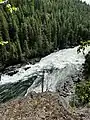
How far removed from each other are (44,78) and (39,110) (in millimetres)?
35073

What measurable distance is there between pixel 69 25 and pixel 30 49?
80.3 ft

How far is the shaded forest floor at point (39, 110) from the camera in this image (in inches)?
325

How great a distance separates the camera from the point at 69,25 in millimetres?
90125

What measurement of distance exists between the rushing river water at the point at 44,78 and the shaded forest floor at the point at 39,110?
27.1 meters

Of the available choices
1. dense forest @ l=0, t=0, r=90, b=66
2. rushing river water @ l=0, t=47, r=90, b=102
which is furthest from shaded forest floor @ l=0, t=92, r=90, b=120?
dense forest @ l=0, t=0, r=90, b=66

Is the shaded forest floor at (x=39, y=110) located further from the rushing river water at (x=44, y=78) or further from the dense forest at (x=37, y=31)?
the dense forest at (x=37, y=31)

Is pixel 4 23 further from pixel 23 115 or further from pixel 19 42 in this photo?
pixel 23 115

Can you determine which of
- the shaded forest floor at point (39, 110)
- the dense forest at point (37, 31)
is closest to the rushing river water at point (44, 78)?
the dense forest at point (37, 31)

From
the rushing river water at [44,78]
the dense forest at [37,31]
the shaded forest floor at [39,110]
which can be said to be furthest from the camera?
the dense forest at [37,31]

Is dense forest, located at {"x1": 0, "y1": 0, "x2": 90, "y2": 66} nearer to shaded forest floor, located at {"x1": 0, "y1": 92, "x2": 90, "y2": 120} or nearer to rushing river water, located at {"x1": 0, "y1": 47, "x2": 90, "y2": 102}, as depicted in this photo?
rushing river water, located at {"x1": 0, "y1": 47, "x2": 90, "y2": 102}

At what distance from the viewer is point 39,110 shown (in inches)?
337

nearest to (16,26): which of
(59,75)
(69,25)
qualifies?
(69,25)

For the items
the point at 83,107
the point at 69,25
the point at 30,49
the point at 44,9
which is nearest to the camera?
the point at 83,107

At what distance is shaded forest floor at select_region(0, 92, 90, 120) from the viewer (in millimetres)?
8258
